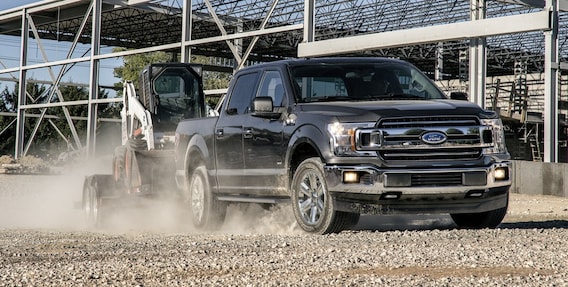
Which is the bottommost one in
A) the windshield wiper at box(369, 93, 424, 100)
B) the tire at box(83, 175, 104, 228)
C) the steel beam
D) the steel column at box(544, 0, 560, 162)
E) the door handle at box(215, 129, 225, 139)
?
the tire at box(83, 175, 104, 228)

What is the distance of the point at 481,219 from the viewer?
10531 millimetres

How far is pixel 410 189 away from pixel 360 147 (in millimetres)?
674

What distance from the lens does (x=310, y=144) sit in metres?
9.92

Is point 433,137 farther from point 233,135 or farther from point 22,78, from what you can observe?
point 22,78

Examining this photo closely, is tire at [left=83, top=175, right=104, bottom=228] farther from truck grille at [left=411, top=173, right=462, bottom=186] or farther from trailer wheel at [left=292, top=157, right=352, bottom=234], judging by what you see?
truck grille at [left=411, top=173, right=462, bottom=186]

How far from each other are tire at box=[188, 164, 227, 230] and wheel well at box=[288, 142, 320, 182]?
6.58 feet

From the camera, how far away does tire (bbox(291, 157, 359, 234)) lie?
31.6 ft

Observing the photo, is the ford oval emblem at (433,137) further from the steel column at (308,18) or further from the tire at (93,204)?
the steel column at (308,18)

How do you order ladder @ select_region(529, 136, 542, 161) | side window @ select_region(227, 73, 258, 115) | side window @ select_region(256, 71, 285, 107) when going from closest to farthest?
side window @ select_region(256, 71, 285, 107)
side window @ select_region(227, 73, 258, 115)
ladder @ select_region(529, 136, 542, 161)

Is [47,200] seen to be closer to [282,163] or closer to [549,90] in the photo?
[549,90]

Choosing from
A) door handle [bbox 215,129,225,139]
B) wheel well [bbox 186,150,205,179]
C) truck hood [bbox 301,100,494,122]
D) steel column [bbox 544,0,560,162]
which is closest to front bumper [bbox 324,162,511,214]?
truck hood [bbox 301,100,494,122]

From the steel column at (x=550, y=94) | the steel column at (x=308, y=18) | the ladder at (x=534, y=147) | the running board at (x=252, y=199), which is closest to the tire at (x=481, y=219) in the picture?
the running board at (x=252, y=199)

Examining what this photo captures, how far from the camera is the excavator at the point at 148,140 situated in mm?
15853

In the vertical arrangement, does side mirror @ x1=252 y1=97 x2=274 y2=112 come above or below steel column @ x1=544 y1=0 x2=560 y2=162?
below
